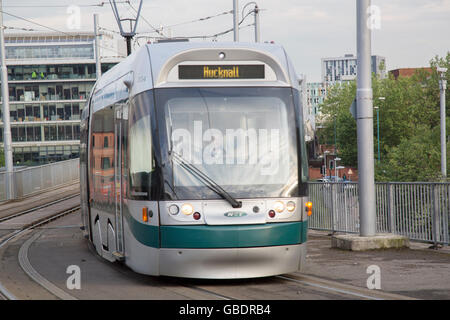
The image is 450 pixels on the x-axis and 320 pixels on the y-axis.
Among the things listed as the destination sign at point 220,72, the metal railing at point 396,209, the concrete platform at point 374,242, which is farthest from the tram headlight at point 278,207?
the metal railing at point 396,209

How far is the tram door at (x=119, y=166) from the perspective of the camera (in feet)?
34.6

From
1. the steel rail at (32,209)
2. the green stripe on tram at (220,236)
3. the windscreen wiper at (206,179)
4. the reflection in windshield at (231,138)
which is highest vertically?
the reflection in windshield at (231,138)

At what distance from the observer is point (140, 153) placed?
9.74 m

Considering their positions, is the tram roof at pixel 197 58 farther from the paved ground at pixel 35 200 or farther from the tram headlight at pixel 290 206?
the paved ground at pixel 35 200

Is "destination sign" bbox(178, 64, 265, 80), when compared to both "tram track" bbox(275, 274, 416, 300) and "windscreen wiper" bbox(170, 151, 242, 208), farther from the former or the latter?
"tram track" bbox(275, 274, 416, 300)

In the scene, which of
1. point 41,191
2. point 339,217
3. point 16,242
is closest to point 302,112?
point 339,217

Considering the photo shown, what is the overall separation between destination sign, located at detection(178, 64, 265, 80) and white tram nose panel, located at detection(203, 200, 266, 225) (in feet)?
5.39

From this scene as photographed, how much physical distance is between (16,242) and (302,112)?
9.58 meters

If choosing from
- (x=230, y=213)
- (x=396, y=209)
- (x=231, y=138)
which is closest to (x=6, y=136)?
(x=396, y=209)

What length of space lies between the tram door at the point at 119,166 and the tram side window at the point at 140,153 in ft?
1.32

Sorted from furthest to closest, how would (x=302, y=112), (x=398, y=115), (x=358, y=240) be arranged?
1. (x=398, y=115)
2. (x=358, y=240)
3. (x=302, y=112)

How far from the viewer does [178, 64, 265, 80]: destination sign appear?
9789 millimetres
